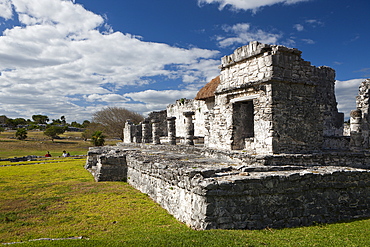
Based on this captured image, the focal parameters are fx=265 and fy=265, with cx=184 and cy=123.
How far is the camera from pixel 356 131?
9422mm

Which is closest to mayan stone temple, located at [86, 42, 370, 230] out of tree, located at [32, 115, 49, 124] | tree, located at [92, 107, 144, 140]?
tree, located at [92, 107, 144, 140]

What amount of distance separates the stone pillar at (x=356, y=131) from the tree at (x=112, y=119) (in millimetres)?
24256

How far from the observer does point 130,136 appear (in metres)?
18.3

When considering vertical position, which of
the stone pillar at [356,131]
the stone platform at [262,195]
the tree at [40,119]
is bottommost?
the stone platform at [262,195]

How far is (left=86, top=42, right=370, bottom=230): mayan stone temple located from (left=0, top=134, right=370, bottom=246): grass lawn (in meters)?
0.27

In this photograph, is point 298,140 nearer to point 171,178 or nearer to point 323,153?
point 323,153

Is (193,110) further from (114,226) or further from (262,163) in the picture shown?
(114,226)

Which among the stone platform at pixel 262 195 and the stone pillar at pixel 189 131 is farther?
the stone pillar at pixel 189 131

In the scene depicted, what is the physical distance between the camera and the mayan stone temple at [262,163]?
→ 4.43 metres

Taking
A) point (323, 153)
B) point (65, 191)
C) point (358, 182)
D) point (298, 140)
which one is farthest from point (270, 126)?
point (65, 191)

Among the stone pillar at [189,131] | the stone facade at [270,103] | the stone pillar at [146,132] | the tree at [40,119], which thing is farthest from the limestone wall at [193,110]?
the tree at [40,119]

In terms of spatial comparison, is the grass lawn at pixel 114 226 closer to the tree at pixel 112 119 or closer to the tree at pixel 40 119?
the tree at pixel 112 119

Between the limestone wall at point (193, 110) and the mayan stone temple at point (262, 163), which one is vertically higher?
Result: the limestone wall at point (193, 110)

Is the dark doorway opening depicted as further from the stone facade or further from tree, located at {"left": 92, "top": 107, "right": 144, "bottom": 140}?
tree, located at {"left": 92, "top": 107, "right": 144, "bottom": 140}
